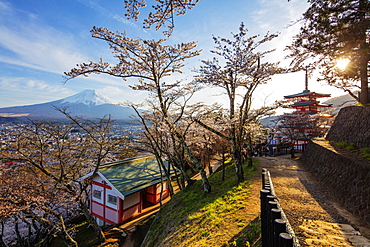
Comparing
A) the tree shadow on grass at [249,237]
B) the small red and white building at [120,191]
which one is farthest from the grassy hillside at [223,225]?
the small red and white building at [120,191]

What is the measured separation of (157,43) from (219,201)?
24.0 feet

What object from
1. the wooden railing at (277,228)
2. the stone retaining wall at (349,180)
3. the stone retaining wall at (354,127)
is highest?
the stone retaining wall at (354,127)

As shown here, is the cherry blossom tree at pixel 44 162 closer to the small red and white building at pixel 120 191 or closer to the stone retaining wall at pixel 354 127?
the small red and white building at pixel 120 191

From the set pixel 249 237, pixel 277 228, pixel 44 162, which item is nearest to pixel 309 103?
pixel 249 237

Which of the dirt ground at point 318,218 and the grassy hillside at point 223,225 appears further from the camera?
the grassy hillside at point 223,225

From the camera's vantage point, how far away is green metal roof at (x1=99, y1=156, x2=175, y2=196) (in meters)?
12.1

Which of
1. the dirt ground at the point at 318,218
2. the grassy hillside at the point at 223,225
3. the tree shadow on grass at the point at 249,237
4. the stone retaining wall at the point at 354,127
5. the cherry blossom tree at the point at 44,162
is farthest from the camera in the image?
the stone retaining wall at the point at 354,127

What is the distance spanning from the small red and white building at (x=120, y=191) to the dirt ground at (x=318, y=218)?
7.67 metres

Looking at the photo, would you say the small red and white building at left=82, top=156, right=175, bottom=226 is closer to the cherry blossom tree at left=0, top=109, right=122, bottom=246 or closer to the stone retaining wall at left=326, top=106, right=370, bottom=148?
the cherry blossom tree at left=0, top=109, right=122, bottom=246

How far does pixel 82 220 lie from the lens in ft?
48.1

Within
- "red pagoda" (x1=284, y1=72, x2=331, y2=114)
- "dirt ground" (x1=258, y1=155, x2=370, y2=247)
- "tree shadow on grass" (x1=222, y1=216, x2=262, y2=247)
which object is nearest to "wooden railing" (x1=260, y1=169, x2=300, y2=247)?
"tree shadow on grass" (x1=222, y1=216, x2=262, y2=247)

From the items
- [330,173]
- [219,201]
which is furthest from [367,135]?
[219,201]

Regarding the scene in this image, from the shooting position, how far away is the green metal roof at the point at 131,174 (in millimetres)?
12055

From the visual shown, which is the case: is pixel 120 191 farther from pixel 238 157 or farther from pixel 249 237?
pixel 249 237
